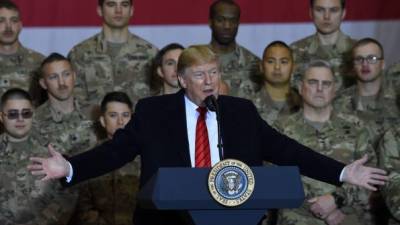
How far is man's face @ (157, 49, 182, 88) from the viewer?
7.29 meters

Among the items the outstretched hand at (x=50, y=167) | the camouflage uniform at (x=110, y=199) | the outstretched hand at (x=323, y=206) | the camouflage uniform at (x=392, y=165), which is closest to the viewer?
the outstretched hand at (x=50, y=167)

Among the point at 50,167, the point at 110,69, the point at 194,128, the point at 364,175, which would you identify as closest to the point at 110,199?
the point at 110,69

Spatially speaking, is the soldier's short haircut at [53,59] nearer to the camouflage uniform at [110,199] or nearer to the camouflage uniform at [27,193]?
the camouflage uniform at [27,193]

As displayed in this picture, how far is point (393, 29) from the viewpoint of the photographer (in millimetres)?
8578

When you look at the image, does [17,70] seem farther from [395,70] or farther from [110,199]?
[395,70]

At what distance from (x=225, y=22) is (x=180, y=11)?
3.66 feet

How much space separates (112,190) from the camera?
7066 mm

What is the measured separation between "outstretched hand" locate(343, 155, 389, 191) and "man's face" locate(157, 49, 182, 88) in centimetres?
→ 269

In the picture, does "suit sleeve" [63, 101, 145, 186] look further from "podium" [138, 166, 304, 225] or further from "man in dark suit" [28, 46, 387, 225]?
"podium" [138, 166, 304, 225]

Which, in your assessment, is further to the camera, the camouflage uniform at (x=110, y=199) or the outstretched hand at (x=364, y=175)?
the camouflage uniform at (x=110, y=199)

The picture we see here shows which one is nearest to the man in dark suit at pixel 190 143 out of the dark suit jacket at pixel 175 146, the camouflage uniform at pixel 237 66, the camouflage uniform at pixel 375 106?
the dark suit jacket at pixel 175 146

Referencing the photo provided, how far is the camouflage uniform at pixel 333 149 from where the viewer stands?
666 cm

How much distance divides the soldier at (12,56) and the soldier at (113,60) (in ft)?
1.04

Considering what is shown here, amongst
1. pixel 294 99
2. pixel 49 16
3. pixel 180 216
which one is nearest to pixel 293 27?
pixel 294 99
